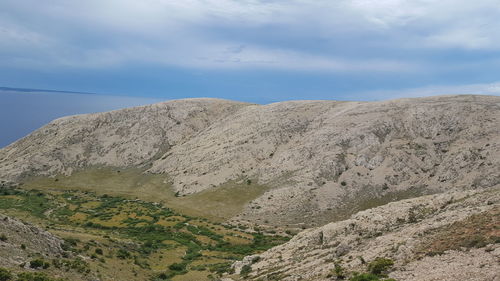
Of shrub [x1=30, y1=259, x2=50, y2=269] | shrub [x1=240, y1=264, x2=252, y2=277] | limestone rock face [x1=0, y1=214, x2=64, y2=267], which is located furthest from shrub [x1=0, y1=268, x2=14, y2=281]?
shrub [x1=240, y1=264, x2=252, y2=277]

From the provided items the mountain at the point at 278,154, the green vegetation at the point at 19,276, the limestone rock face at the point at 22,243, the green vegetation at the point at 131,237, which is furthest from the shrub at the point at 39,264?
the mountain at the point at 278,154

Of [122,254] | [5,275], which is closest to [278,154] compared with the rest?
[122,254]

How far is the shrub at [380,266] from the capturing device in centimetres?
1853

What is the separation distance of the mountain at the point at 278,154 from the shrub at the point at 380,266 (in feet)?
139

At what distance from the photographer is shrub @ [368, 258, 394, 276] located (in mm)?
18531

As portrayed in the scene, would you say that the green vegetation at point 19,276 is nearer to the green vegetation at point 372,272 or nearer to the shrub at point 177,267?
the green vegetation at point 372,272

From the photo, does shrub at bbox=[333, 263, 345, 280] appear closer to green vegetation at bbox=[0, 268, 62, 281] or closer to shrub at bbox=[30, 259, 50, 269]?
green vegetation at bbox=[0, 268, 62, 281]

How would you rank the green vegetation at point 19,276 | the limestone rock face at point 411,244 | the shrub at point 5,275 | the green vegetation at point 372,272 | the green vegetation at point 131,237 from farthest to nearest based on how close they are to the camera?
the green vegetation at point 131,237
the green vegetation at point 19,276
the shrub at point 5,275
the green vegetation at point 372,272
the limestone rock face at point 411,244

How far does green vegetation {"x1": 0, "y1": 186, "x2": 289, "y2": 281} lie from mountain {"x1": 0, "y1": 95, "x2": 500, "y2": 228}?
8.58 meters

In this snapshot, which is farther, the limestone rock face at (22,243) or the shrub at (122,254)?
the shrub at (122,254)

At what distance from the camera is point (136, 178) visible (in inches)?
3701

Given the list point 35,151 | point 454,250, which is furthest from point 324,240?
point 35,151

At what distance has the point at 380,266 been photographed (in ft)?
61.4

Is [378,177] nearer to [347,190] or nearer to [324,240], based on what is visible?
[347,190]
